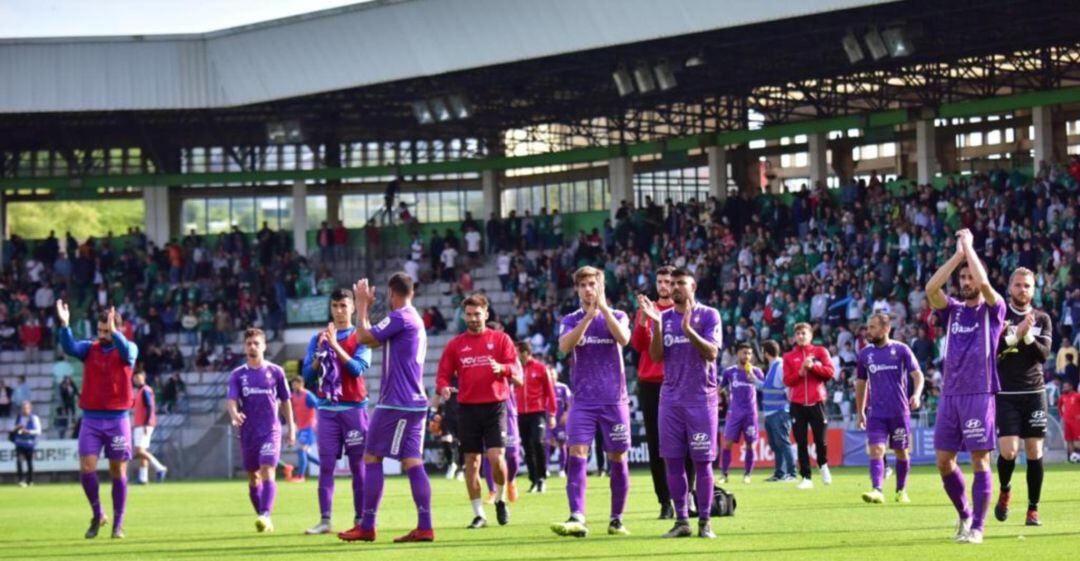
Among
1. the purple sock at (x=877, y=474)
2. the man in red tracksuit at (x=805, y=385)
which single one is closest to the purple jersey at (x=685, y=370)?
the purple sock at (x=877, y=474)

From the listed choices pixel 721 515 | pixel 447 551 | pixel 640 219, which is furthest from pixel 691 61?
pixel 447 551

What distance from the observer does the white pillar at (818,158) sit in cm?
5153

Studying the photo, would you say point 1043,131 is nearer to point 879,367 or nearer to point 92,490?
point 879,367

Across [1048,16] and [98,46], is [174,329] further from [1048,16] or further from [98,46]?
[1048,16]

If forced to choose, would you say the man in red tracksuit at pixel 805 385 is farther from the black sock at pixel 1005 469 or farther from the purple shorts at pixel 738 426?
the black sock at pixel 1005 469

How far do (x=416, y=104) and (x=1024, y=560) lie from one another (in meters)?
39.1

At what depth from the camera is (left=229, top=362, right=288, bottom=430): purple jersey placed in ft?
63.7

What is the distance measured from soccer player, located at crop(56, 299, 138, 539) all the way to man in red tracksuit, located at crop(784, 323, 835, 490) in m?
10.7

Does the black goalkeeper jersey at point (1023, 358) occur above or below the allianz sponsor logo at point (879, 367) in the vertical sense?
above

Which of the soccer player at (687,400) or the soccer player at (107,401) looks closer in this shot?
the soccer player at (687,400)

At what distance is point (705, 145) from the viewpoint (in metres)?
54.6

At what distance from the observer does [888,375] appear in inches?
896

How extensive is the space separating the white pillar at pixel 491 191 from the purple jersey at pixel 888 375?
121 ft

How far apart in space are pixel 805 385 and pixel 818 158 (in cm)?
2560
